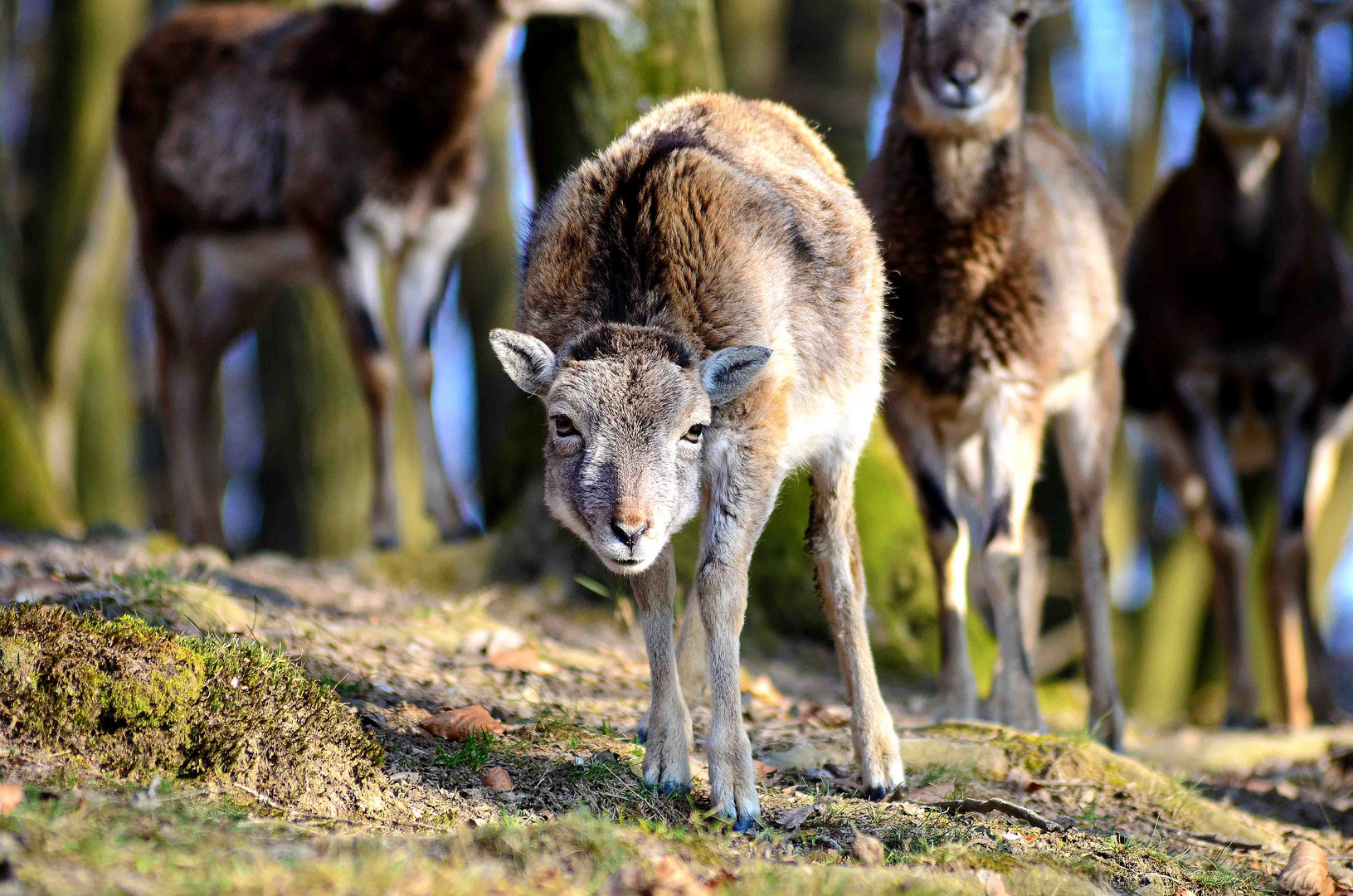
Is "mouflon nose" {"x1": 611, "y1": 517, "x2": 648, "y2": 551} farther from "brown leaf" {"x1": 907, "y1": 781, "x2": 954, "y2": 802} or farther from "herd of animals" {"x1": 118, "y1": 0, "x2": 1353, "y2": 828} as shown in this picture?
"brown leaf" {"x1": 907, "y1": 781, "x2": 954, "y2": 802}

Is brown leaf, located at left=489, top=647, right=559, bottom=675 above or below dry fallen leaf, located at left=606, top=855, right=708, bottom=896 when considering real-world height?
below

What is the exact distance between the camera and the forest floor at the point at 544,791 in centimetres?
355

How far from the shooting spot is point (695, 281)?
16.1 ft

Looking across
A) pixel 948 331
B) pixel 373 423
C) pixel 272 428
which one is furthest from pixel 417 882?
pixel 272 428

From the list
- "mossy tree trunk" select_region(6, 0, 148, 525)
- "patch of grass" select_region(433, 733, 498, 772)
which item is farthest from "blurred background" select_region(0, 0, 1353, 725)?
"patch of grass" select_region(433, 733, 498, 772)

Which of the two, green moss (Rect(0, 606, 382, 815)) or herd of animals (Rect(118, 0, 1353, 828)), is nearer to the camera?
green moss (Rect(0, 606, 382, 815))

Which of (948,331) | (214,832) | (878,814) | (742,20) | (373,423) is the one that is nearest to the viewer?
(214,832)

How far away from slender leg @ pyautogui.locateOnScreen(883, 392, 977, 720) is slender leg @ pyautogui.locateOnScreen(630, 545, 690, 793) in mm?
2365

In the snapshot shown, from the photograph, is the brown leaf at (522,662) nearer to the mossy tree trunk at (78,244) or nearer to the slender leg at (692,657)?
the slender leg at (692,657)

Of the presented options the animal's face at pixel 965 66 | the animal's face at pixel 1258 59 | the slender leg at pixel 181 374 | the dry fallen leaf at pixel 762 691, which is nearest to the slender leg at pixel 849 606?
the dry fallen leaf at pixel 762 691

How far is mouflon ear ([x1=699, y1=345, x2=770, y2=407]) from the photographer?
4.62 m

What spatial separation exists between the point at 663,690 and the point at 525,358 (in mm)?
1209

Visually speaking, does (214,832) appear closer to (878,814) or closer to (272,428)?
(878,814)

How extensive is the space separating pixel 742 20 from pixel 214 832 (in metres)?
9.90
